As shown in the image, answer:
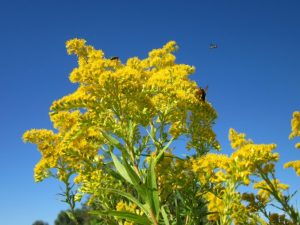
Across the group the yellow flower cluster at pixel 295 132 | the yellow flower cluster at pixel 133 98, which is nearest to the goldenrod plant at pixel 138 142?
the yellow flower cluster at pixel 133 98

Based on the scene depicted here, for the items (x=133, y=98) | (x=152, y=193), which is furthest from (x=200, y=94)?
(x=152, y=193)

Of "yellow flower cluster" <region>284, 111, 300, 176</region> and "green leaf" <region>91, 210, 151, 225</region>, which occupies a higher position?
"yellow flower cluster" <region>284, 111, 300, 176</region>

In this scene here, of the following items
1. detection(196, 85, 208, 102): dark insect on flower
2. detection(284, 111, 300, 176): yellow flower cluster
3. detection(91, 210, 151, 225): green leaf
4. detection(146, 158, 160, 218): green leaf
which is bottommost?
detection(91, 210, 151, 225): green leaf

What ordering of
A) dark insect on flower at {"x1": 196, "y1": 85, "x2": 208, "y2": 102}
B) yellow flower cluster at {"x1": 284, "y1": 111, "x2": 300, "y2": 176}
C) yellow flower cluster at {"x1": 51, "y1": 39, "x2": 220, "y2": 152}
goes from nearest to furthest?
yellow flower cluster at {"x1": 51, "y1": 39, "x2": 220, "y2": 152} < dark insect on flower at {"x1": 196, "y1": 85, "x2": 208, "y2": 102} < yellow flower cluster at {"x1": 284, "y1": 111, "x2": 300, "y2": 176}

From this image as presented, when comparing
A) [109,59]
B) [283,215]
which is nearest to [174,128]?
[109,59]

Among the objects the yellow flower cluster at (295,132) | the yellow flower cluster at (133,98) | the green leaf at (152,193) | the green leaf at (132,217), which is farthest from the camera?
the yellow flower cluster at (295,132)

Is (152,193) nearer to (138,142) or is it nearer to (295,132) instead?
(138,142)

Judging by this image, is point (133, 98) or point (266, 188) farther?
point (266, 188)

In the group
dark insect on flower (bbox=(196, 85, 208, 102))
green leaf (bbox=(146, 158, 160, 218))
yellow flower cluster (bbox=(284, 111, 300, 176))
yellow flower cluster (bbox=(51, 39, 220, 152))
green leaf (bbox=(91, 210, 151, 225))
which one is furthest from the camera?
yellow flower cluster (bbox=(284, 111, 300, 176))

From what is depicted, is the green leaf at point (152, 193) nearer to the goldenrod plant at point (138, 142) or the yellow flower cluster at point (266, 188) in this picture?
the goldenrod plant at point (138, 142)

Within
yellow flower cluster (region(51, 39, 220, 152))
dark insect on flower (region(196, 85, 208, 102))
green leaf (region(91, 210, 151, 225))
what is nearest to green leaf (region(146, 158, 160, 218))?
green leaf (region(91, 210, 151, 225))

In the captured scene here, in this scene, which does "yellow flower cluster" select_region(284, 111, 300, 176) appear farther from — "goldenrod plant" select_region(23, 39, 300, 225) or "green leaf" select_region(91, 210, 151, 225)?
"green leaf" select_region(91, 210, 151, 225)
